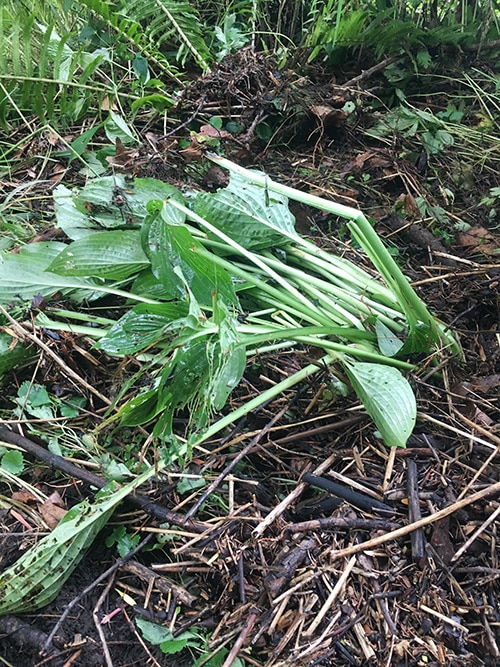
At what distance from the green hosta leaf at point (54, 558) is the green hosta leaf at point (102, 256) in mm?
488

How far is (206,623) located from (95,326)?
2.37 ft

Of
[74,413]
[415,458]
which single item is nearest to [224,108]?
[74,413]

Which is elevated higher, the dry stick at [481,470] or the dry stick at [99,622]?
the dry stick at [481,470]

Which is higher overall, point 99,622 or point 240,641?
point 240,641

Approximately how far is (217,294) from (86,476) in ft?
1.55

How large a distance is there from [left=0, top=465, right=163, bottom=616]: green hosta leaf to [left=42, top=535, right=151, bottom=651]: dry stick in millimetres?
43

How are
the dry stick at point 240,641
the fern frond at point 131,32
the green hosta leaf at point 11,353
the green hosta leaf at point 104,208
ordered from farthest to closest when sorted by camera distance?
1. the fern frond at point 131,32
2. the green hosta leaf at point 104,208
3. the green hosta leaf at point 11,353
4. the dry stick at point 240,641

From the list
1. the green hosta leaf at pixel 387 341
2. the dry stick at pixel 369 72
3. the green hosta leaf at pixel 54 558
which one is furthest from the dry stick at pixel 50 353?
the dry stick at pixel 369 72

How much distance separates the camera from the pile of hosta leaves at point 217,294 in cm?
78

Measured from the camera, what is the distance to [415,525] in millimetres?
810

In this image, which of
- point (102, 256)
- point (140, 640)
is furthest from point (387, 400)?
point (102, 256)

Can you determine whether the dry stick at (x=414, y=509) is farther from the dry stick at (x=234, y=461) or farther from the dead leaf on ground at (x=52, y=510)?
the dead leaf on ground at (x=52, y=510)

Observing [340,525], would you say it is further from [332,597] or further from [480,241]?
[480,241]

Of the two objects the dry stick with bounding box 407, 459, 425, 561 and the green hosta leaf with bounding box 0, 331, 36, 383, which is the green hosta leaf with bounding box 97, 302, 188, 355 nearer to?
the green hosta leaf with bounding box 0, 331, 36, 383
